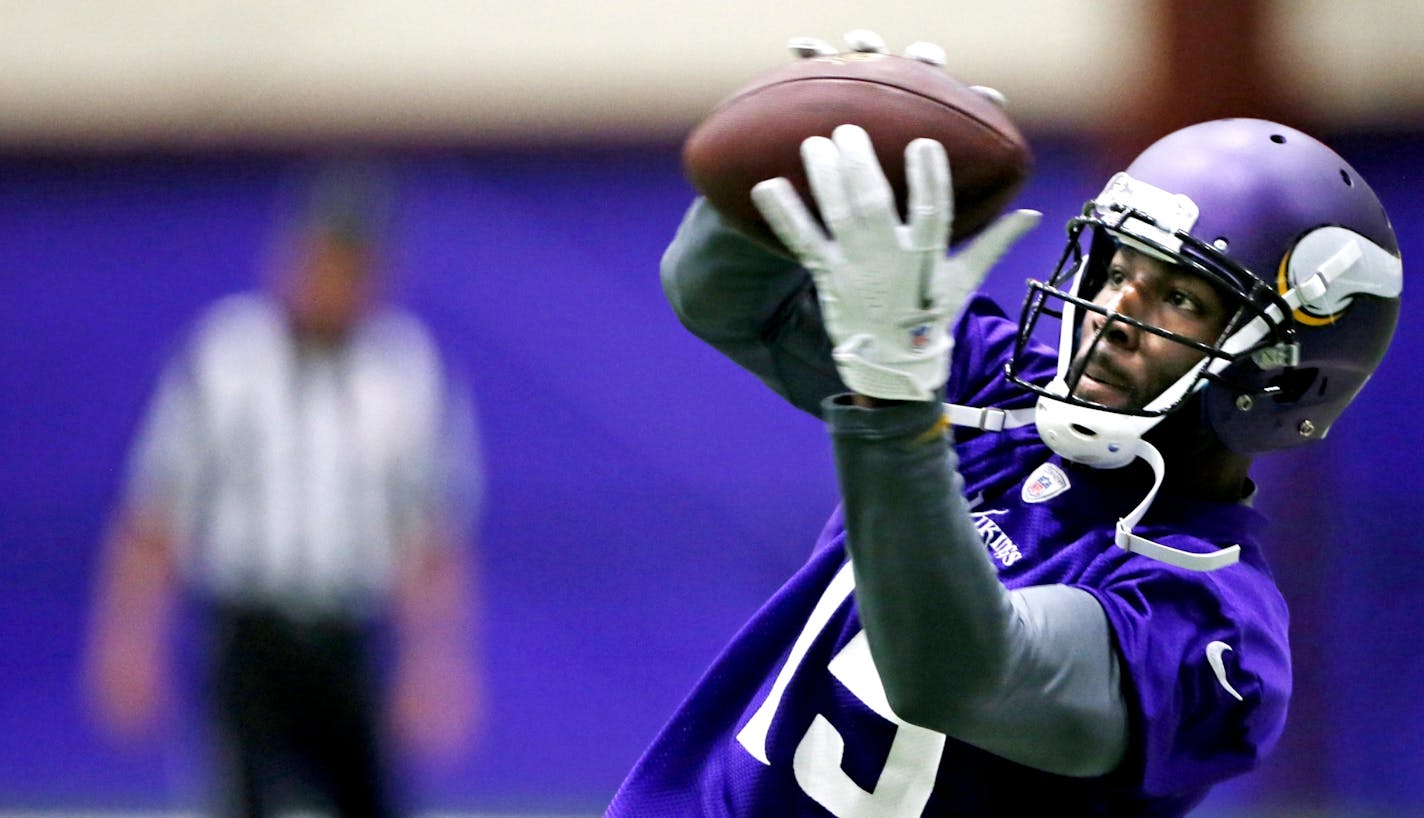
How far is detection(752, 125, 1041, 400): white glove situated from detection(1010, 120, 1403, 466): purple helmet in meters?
0.34

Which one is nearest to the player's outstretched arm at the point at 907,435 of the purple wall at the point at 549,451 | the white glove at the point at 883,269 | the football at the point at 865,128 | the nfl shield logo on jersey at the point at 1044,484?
the white glove at the point at 883,269

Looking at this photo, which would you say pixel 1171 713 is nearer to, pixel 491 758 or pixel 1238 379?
pixel 1238 379

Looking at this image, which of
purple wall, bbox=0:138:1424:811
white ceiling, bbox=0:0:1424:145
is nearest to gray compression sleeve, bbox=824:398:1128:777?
purple wall, bbox=0:138:1424:811

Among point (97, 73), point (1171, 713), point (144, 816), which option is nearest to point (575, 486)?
point (144, 816)

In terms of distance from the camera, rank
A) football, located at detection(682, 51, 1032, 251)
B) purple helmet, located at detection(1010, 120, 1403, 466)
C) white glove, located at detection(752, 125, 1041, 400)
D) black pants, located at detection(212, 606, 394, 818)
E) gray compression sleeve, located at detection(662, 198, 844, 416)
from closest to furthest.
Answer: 1. white glove, located at detection(752, 125, 1041, 400)
2. football, located at detection(682, 51, 1032, 251)
3. purple helmet, located at detection(1010, 120, 1403, 466)
4. gray compression sleeve, located at detection(662, 198, 844, 416)
5. black pants, located at detection(212, 606, 394, 818)

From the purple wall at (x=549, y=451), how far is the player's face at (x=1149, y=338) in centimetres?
351

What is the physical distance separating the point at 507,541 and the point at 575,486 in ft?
0.82

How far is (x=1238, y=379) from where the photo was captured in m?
1.69

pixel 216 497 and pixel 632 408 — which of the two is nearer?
pixel 216 497

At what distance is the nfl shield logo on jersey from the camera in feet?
5.48

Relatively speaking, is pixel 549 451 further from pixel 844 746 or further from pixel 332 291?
pixel 844 746

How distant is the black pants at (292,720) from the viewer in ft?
12.7

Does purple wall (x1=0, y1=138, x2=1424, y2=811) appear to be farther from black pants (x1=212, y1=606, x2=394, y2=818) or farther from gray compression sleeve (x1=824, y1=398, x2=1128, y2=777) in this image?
gray compression sleeve (x1=824, y1=398, x2=1128, y2=777)

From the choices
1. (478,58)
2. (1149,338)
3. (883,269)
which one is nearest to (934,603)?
(883,269)
